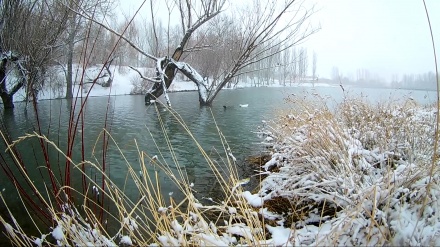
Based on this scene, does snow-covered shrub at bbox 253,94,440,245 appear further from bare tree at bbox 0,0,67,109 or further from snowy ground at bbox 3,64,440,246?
bare tree at bbox 0,0,67,109

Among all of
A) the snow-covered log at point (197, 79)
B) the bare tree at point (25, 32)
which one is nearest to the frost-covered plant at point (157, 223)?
the bare tree at point (25, 32)

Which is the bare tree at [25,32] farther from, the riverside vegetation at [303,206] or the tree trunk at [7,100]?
the riverside vegetation at [303,206]

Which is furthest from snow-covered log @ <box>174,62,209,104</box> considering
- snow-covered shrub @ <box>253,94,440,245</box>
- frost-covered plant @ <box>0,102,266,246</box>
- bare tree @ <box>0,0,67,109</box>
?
frost-covered plant @ <box>0,102,266,246</box>

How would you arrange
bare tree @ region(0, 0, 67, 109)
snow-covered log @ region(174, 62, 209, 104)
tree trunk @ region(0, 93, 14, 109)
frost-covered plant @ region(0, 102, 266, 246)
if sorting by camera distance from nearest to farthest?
frost-covered plant @ region(0, 102, 266, 246), bare tree @ region(0, 0, 67, 109), tree trunk @ region(0, 93, 14, 109), snow-covered log @ region(174, 62, 209, 104)

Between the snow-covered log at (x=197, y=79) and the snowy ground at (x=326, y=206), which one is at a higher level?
the snow-covered log at (x=197, y=79)

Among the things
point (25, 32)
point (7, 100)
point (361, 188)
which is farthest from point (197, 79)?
point (361, 188)

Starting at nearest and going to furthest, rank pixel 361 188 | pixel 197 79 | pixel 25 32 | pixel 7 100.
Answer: pixel 361 188
pixel 25 32
pixel 7 100
pixel 197 79

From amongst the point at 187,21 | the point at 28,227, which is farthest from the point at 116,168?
the point at 187,21

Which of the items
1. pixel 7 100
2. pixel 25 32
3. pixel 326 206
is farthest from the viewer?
pixel 7 100

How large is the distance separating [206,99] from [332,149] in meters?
11.7

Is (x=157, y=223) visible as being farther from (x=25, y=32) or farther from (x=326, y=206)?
(x=25, y=32)

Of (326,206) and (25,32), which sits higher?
(25,32)

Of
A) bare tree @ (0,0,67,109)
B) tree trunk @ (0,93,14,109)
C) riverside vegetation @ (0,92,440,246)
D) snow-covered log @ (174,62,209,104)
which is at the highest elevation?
bare tree @ (0,0,67,109)

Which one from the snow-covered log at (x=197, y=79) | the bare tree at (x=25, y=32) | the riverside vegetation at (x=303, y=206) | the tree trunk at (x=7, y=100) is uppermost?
the bare tree at (x=25, y=32)
